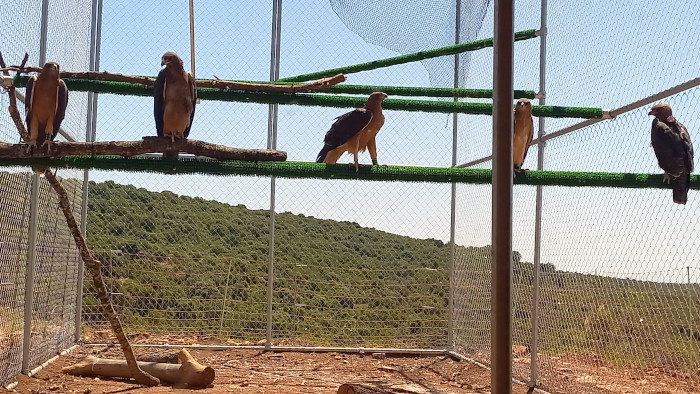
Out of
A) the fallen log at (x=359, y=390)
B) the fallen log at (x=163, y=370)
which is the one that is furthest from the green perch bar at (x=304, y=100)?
the fallen log at (x=359, y=390)

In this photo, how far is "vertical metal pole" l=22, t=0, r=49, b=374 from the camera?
17.1 ft

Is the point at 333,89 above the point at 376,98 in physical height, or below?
above

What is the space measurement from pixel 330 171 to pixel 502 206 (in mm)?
3261

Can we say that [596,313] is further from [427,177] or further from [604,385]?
[427,177]

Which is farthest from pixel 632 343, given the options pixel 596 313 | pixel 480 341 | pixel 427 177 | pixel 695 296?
pixel 480 341

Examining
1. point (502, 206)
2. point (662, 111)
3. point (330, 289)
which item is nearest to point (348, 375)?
point (330, 289)

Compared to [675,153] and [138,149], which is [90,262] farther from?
[675,153]

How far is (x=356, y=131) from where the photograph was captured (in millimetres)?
5688

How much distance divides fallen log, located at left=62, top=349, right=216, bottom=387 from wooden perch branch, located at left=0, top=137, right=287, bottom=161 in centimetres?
205

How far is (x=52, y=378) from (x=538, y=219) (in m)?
4.64

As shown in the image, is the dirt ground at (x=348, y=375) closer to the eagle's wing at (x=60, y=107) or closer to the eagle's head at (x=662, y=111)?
the eagle's head at (x=662, y=111)

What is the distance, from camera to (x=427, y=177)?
4805 mm

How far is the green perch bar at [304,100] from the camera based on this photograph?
5547 mm

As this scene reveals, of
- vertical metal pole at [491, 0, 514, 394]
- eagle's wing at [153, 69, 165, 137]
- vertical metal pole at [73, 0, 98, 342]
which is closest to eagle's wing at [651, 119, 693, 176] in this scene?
vertical metal pole at [491, 0, 514, 394]
